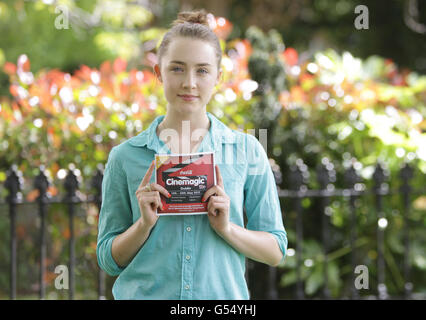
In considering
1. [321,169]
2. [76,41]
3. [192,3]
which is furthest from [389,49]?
[321,169]

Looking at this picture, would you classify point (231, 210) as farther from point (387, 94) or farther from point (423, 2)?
point (423, 2)

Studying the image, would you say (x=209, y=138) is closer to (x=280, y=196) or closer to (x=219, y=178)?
(x=219, y=178)

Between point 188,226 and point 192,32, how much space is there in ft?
2.02

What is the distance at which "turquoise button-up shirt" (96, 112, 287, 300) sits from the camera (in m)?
1.62

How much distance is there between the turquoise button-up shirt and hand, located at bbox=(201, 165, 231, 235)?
0.25 ft

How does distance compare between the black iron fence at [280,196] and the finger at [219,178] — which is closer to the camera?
the finger at [219,178]

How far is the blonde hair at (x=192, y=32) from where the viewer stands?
165 cm

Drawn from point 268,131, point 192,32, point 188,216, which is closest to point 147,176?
point 188,216

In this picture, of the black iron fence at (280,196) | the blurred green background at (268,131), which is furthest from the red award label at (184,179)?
the blurred green background at (268,131)

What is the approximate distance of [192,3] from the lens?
11430 millimetres

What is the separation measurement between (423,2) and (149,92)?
904cm

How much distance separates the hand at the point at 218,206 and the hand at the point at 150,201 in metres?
0.13

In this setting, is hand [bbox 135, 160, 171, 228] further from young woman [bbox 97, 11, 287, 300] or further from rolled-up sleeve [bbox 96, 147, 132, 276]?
rolled-up sleeve [bbox 96, 147, 132, 276]

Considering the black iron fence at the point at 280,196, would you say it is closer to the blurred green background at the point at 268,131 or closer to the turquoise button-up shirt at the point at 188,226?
the blurred green background at the point at 268,131
